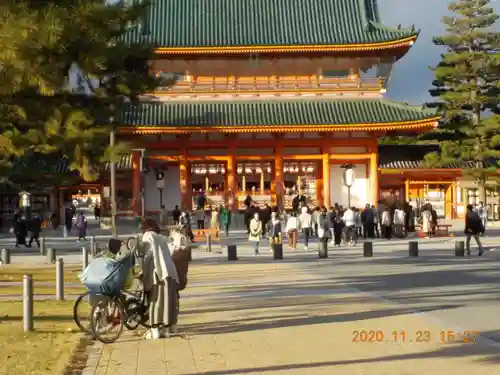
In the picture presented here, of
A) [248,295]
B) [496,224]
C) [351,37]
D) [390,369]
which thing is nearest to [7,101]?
[248,295]

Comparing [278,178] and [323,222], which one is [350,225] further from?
[278,178]

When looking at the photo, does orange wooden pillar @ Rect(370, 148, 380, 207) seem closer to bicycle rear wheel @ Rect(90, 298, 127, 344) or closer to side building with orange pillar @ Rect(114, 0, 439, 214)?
side building with orange pillar @ Rect(114, 0, 439, 214)

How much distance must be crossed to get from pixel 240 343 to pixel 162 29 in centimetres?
4009

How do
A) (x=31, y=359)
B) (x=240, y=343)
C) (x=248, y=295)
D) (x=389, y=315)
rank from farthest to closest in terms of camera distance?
(x=248, y=295) < (x=389, y=315) < (x=240, y=343) < (x=31, y=359)

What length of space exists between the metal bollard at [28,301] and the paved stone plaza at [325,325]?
1534 millimetres

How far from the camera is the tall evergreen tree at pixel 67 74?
1287 centimetres

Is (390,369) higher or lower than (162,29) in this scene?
lower

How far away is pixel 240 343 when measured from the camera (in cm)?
1088

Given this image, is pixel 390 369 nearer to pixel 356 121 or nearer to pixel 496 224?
pixel 356 121

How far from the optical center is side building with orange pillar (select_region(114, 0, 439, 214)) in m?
44.6

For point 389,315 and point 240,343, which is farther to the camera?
point 389,315

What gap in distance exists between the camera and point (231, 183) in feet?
149

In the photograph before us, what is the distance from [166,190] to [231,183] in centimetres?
416

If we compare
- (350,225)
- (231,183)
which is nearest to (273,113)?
(231,183)
